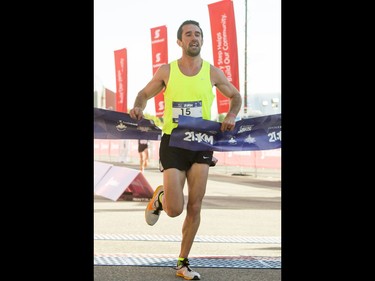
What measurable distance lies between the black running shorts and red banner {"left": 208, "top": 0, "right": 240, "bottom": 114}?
12.5 meters

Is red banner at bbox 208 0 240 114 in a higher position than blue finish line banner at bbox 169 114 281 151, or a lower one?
higher

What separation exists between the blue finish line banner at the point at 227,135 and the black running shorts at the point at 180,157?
0.12 m

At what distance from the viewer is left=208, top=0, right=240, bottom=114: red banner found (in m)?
18.3

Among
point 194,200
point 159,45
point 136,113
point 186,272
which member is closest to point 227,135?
point 194,200

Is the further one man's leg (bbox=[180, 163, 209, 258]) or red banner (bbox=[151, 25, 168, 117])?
red banner (bbox=[151, 25, 168, 117])

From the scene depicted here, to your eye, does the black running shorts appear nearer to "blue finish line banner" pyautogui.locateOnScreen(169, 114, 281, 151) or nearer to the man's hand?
"blue finish line banner" pyautogui.locateOnScreen(169, 114, 281, 151)

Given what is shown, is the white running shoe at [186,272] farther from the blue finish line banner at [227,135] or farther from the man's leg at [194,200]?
the blue finish line banner at [227,135]

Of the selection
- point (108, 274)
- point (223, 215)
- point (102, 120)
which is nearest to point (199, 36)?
point (102, 120)

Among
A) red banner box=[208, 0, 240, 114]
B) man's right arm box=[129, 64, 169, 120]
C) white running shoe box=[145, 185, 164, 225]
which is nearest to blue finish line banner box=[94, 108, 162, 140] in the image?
man's right arm box=[129, 64, 169, 120]

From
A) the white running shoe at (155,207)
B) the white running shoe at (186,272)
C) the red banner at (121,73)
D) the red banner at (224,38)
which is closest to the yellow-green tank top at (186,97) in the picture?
the white running shoe at (155,207)
